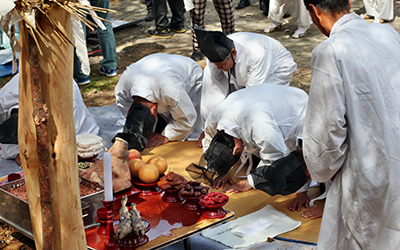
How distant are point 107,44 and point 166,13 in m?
2.20

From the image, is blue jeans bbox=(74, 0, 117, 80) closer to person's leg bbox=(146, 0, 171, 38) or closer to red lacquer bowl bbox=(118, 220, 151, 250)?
person's leg bbox=(146, 0, 171, 38)

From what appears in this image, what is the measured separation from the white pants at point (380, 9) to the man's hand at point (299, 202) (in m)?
5.14

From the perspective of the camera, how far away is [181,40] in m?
7.39

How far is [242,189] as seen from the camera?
335cm

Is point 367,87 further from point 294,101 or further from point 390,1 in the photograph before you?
point 390,1

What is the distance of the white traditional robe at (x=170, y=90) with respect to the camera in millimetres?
4016

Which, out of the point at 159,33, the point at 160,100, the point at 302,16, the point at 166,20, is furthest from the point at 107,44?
the point at 302,16

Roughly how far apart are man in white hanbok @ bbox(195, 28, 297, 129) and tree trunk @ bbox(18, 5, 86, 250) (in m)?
2.35

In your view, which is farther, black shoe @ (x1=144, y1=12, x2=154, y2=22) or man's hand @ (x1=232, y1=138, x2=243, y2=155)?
black shoe @ (x1=144, y1=12, x2=154, y2=22)

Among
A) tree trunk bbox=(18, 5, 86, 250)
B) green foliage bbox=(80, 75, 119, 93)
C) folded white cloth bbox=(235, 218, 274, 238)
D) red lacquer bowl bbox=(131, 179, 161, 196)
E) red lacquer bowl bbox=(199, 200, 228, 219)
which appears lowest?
green foliage bbox=(80, 75, 119, 93)

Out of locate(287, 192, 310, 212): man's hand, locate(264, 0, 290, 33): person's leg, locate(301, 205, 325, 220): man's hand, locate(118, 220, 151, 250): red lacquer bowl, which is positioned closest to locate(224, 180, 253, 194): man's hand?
locate(287, 192, 310, 212): man's hand

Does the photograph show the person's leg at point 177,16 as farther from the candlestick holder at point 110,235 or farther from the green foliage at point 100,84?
the candlestick holder at point 110,235

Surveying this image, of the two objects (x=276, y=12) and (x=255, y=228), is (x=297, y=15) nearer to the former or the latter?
(x=276, y=12)

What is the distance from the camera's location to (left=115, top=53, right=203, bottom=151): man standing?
396 centimetres
